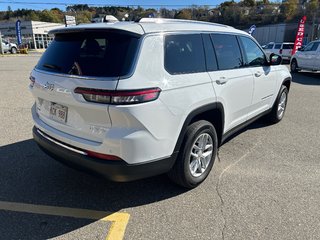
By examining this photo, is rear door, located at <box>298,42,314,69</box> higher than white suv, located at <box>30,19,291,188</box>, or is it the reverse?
white suv, located at <box>30,19,291,188</box>

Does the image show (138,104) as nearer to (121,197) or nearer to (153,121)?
(153,121)

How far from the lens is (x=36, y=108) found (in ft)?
11.6

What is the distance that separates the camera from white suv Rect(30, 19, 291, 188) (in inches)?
→ 101

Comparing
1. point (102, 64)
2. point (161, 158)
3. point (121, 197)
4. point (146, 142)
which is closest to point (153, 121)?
point (146, 142)

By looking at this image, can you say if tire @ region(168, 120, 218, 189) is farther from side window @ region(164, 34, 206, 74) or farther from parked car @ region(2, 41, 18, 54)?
parked car @ region(2, 41, 18, 54)

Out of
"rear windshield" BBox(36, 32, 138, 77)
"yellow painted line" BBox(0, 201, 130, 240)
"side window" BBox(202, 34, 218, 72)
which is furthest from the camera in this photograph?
"side window" BBox(202, 34, 218, 72)

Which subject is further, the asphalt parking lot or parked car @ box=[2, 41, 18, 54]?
parked car @ box=[2, 41, 18, 54]

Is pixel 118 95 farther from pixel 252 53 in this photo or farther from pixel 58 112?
pixel 252 53

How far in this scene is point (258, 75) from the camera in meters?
4.53

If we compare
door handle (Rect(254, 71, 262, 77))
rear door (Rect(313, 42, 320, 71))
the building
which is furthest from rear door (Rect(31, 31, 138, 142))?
the building

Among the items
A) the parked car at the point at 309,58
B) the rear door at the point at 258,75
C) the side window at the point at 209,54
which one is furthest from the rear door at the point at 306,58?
the side window at the point at 209,54

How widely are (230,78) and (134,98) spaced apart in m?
1.69

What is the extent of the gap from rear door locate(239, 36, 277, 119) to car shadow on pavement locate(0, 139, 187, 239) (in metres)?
2.10

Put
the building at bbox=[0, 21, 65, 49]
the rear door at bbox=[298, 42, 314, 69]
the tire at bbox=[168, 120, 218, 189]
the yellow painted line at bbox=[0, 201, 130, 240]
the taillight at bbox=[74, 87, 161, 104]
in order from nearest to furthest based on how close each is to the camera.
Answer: the taillight at bbox=[74, 87, 161, 104] < the yellow painted line at bbox=[0, 201, 130, 240] < the tire at bbox=[168, 120, 218, 189] < the rear door at bbox=[298, 42, 314, 69] < the building at bbox=[0, 21, 65, 49]
